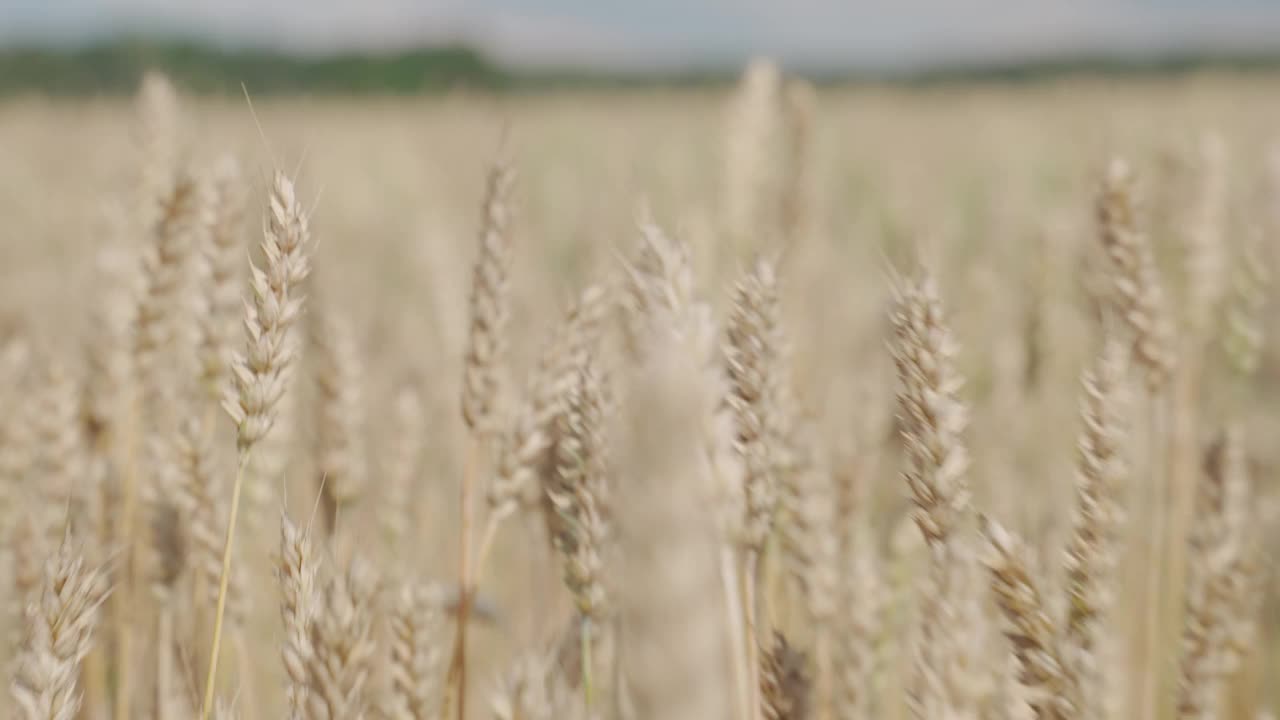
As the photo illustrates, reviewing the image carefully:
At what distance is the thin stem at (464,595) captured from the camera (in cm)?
97

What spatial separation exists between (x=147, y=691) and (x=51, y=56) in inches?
1492

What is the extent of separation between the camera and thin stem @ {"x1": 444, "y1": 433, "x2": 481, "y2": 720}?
38.3 inches

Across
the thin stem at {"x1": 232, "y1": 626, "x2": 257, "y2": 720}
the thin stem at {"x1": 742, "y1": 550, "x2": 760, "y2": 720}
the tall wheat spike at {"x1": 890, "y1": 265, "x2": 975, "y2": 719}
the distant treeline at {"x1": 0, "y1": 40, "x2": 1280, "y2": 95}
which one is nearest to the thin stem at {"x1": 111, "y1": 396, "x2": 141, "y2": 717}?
the thin stem at {"x1": 232, "y1": 626, "x2": 257, "y2": 720}

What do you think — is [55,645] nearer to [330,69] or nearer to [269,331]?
[269,331]

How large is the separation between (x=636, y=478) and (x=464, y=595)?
0.60m

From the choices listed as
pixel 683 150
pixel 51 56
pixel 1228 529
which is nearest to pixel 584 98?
pixel 683 150

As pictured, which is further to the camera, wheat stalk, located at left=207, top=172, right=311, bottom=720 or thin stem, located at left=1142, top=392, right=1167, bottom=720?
thin stem, located at left=1142, top=392, right=1167, bottom=720

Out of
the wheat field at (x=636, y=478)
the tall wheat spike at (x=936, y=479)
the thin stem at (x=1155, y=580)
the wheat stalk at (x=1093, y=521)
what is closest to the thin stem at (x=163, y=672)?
the wheat field at (x=636, y=478)

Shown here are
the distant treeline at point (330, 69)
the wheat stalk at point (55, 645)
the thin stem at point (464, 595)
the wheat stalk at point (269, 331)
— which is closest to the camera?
the wheat stalk at point (55, 645)

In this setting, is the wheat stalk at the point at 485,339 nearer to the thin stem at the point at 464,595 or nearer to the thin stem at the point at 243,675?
the thin stem at the point at 464,595

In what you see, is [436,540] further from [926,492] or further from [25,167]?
[25,167]

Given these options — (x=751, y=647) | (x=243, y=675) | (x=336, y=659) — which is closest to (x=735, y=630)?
(x=751, y=647)

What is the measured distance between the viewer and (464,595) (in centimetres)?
100

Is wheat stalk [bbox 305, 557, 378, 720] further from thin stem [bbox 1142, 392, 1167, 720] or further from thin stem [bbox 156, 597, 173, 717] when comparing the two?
thin stem [bbox 1142, 392, 1167, 720]
